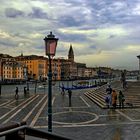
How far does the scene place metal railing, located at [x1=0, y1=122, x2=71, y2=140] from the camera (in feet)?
8.99

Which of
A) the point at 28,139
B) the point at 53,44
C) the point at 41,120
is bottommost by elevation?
the point at 41,120

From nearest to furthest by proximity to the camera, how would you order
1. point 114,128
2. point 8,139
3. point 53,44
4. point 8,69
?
1. point 8,139
2. point 53,44
3. point 114,128
4. point 8,69

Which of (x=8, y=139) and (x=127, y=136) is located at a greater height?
(x=8, y=139)

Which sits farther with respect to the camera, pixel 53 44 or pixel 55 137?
pixel 53 44

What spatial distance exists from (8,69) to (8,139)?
6709 inches

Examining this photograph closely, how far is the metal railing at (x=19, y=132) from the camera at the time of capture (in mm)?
2740

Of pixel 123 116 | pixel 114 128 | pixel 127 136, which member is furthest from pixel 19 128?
pixel 123 116

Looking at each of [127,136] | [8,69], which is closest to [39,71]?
[8,69]

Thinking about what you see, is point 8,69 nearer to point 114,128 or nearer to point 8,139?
point 114,128

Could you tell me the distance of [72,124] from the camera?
18.7 m

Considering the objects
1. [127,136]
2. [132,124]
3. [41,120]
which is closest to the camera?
[127,136]

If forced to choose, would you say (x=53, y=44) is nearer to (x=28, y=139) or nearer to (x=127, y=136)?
(x=127, y=136)

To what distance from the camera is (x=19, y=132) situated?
284 cm

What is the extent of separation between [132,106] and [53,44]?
58.9ft
